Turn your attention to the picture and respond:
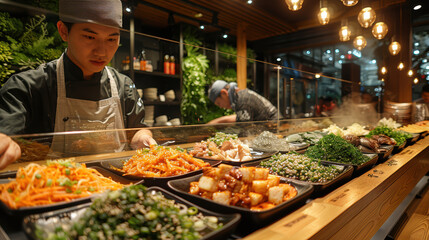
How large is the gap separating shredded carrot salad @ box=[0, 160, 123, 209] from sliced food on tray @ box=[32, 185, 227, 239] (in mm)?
178

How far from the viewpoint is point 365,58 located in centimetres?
866

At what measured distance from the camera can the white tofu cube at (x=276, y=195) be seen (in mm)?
1135

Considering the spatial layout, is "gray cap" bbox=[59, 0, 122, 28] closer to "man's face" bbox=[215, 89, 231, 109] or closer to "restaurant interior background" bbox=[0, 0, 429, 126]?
"restaurant interior background" bbox=[0, 0, 429, 126]

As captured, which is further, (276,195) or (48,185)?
(276,195)

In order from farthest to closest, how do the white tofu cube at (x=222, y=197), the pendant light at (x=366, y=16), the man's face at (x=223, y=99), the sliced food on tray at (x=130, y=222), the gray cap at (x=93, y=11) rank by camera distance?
the man's face at (x=223, y=99) < the pendant light at (x=366, y=16) < the gray cap at (x=93, y=11) < the white tofu cube at (x=222, y=197) < the sliced food on tray at (x=130, y=222)

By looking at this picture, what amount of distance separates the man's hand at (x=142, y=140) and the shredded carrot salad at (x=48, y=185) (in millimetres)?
754

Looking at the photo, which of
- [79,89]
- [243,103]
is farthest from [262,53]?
[79,89]

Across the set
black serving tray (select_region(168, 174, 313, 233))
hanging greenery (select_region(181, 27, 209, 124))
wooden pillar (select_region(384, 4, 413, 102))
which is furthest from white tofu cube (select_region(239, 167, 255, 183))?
wooden pillar (select_region(384, 4, 413, 102))

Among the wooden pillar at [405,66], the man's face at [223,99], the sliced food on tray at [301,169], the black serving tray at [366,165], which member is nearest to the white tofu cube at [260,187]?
the sliced food on tray at [301,169]

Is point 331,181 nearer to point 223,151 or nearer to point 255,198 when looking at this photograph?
point 255,198

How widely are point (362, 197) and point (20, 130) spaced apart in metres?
2.02

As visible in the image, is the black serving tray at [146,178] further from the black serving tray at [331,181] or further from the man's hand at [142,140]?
the black serving tray at [331,181]

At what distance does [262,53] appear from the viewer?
9.09 metres

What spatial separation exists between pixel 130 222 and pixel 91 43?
1397mm
